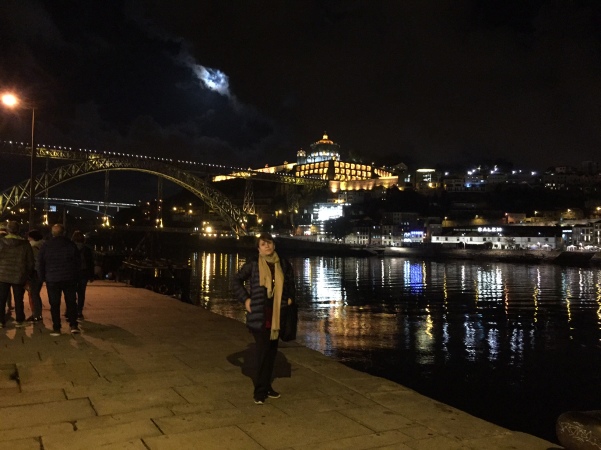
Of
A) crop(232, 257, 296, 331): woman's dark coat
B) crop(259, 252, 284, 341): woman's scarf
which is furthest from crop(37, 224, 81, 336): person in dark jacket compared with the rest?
crop(259, 252, 284, 341): woman's scarf

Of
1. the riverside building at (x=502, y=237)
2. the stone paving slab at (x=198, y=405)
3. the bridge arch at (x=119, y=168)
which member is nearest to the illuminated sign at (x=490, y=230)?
the riverside building at (x=502, y=237)

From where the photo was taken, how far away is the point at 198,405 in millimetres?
4035

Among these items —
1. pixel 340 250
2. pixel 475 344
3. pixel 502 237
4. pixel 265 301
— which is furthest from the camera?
pixel 502 237

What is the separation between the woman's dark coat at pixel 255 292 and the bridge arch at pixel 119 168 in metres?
45.5

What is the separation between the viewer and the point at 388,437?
348 centimetres

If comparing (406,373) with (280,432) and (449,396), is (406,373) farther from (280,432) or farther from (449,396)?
(280,432)

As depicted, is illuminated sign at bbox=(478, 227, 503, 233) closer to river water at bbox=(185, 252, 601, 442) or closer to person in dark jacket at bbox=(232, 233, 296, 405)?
river water at bbox=(185, 252, 601, 442)

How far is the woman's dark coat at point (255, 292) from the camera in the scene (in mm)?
4195

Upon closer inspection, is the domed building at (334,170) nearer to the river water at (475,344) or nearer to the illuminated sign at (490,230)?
the illuminated sign at (490,230)

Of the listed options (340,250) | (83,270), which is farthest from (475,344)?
(340,250)

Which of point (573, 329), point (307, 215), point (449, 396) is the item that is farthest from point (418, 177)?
point (449, 396)

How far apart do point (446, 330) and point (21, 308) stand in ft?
37.8

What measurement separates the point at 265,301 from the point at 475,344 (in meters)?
10.3

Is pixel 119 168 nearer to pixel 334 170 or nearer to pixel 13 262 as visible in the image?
pixel 13 262
